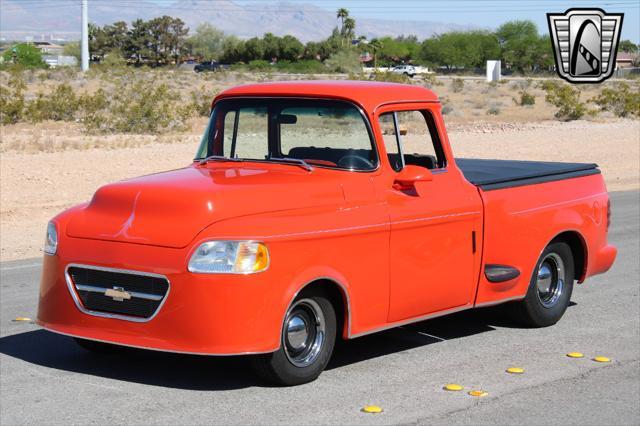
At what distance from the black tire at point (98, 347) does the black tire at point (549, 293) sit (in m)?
3.13

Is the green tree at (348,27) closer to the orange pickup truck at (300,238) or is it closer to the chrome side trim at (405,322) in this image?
the orange pickup truck at (300,238)

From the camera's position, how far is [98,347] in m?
7.60

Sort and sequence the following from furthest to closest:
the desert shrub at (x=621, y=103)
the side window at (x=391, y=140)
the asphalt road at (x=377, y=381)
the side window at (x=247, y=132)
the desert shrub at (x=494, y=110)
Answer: the desert shrub at (x=494, y=110), the desert shrub at (x=621, y=103), the side window at (x=247, y=132), the side window at (x=391, y=140), the asphalt road at (x=377, y=381)

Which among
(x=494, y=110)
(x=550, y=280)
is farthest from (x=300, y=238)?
(x=494, y=110)

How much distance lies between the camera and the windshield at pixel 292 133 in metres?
7.54

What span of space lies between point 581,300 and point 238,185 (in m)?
4.37

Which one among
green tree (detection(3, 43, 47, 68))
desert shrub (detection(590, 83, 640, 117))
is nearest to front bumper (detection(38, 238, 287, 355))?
desert shrub (detection(590, 83, 640, 117))

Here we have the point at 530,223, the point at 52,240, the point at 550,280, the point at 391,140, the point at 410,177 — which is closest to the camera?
the point at 52,240

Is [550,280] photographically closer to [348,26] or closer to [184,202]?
[184,202]

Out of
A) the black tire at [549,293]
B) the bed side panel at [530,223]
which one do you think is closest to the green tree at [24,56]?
the bed side panel at [530,223]

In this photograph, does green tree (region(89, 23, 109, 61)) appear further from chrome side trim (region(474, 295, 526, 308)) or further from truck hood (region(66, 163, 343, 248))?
Answer: truck hood (region(66, 163, 343, 248))

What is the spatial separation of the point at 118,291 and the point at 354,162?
1.83 meters

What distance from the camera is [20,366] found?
24.2 feet

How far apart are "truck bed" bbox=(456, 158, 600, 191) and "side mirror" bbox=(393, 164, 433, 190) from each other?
33.3 inches
